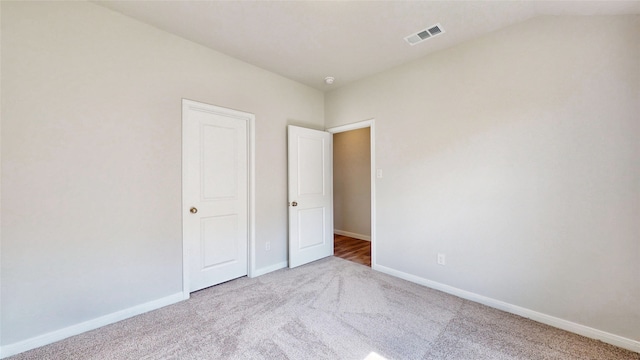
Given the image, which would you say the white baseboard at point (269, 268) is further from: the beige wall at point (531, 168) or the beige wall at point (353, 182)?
the beige wall at point (353, 182)

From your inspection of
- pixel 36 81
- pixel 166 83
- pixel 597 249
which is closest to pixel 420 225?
pixel 597 249

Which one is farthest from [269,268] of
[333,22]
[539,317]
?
[333,22]

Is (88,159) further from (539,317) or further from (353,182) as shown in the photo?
(353,182)

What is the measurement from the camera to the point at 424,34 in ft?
7.98

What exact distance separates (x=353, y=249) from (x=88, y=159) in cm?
375

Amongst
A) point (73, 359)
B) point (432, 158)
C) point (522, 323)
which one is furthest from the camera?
point (432, 158)

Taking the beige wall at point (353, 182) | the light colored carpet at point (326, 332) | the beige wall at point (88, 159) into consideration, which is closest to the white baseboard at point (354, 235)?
the beige wall at point (353, 182)

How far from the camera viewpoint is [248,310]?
231 centimetres

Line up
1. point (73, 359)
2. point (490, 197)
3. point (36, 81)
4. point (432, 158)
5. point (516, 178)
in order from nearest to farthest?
point (73, 359), point (36, 81), point (516, 178), point (490, 197), point (432, 158)

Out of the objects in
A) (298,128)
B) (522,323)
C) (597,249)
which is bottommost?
(522,323)

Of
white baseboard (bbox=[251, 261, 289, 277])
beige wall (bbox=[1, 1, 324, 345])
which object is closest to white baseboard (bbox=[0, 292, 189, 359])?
beige wall (bbox=[1, 1, 324, 345])

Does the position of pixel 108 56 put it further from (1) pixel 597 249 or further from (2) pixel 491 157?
(1) pixel 597 249

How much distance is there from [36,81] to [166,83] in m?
0.87

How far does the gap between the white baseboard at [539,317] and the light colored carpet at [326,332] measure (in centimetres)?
6
